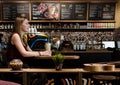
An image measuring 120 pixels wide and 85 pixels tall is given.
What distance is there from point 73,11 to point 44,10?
2.85ft

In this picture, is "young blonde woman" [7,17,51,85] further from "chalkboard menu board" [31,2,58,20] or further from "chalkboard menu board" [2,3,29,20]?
"chalkboard menu board" [2,3,29,20]

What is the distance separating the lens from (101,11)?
301 inches

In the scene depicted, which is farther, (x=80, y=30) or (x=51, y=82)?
(x=80, y=30)

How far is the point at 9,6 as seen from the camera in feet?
25.2

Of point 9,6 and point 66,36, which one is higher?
point 9,6

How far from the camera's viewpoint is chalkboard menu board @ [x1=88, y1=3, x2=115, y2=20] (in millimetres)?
7621

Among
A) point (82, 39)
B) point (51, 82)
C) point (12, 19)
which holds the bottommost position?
point (51, 82)

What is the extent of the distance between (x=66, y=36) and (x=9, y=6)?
1.92 metres

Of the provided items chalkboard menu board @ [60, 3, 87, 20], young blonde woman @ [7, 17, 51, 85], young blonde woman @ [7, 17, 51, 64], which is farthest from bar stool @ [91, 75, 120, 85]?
chalkboard menu board @ [60, 3, 87, 20]

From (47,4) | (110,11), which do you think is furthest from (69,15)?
(110,11)

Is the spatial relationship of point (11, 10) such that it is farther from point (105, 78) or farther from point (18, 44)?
point (105, 78)

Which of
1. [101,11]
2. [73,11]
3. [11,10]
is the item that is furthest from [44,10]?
[101,11]

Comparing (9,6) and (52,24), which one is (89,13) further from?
(9,6)

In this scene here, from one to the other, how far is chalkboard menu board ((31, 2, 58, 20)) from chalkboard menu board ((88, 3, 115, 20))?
3.46 ft
